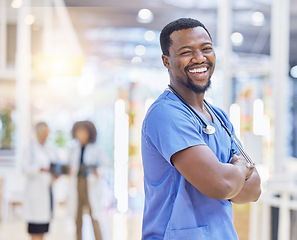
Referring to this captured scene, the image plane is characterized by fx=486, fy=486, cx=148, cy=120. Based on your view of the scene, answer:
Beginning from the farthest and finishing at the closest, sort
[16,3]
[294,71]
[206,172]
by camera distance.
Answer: [294,71]
[16,3]
[206,172]

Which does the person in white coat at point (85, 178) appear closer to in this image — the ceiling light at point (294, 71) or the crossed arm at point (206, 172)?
the ceiling light at point (294, 71)

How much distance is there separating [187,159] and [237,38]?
4379 millimetres

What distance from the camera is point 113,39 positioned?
5430mm

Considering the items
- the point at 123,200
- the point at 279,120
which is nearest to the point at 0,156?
the point at 123,200

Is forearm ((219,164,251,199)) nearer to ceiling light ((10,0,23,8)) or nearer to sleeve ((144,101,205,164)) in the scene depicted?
sleeve ((144,101,205,164))

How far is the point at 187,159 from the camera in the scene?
1.26 meters

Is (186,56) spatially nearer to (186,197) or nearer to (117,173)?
(186,197)

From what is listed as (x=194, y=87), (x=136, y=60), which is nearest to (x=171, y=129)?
(x=194, y=87)

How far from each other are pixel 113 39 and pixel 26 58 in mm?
979

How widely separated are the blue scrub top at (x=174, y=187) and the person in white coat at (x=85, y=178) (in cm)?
334

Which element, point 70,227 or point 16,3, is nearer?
point 16,3

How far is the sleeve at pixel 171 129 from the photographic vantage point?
1271 mm

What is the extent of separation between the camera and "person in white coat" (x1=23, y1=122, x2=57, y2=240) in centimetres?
465

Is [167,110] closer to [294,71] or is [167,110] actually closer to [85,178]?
[85,178]
